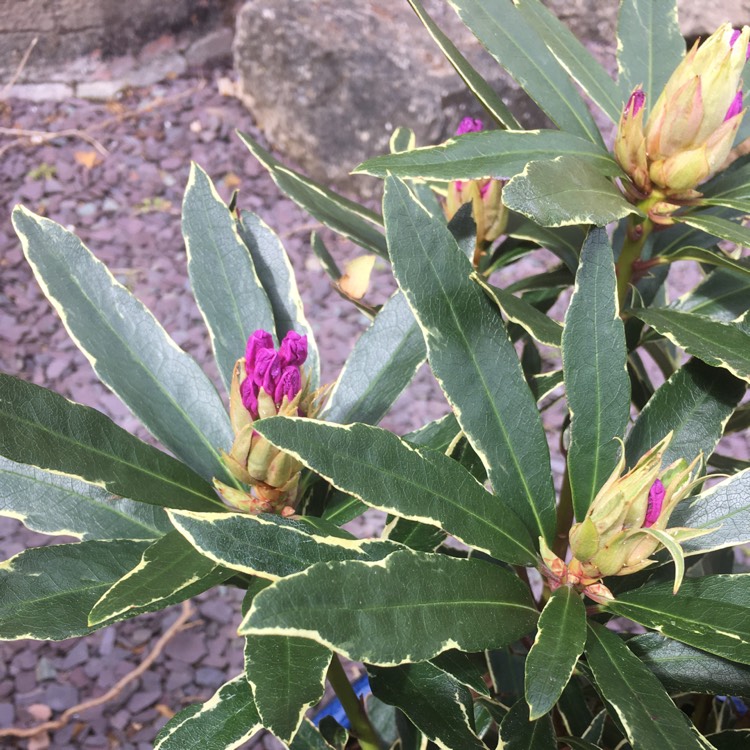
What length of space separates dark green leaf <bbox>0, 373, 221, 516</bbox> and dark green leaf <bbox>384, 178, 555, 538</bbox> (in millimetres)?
198

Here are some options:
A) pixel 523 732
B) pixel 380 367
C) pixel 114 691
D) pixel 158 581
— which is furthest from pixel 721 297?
pixel 114 691

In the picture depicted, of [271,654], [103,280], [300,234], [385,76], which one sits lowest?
[300,234]

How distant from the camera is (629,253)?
72 centimetres

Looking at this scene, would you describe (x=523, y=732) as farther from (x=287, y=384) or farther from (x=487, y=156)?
(x=487, y=156)

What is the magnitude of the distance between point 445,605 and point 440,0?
260cm

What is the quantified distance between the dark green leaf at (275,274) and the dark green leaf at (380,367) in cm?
6

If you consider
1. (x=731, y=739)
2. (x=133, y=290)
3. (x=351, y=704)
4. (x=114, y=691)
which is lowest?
(x=114, y=691)

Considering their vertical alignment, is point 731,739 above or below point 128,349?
below

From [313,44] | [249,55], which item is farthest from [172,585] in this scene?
[249,55]

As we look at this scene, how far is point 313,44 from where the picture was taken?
2.63 meters

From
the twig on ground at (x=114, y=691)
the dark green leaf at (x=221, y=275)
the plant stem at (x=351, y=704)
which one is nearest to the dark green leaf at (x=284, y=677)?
the plant stem at (x=351, y=704)

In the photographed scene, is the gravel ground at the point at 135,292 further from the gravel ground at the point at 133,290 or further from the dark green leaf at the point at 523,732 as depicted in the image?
the dark green leaf at the point at 523,732

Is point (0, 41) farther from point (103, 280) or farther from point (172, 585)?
point (172, 585)

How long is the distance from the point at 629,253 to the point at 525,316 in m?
0.17
